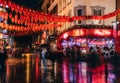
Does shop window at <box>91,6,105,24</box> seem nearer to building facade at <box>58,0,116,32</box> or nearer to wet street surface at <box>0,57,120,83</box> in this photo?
building facade at <box>58,0,116,32</box>

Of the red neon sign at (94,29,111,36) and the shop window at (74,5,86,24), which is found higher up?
the shop window at (74,5,86,24)

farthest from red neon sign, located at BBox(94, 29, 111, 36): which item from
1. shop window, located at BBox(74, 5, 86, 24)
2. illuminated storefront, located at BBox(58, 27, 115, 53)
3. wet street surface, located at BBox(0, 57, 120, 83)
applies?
wet street surface, located at BBox(0, 57, 120, 83)

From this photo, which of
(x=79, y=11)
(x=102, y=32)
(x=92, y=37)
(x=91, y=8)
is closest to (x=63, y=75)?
(x=92, y=37)

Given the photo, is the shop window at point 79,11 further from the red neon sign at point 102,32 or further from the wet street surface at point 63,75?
the wet street surface at point 63,75

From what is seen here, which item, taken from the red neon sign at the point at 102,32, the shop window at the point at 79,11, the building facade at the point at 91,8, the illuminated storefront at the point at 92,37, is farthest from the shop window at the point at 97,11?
the illuminated storefront at the point at 92,37

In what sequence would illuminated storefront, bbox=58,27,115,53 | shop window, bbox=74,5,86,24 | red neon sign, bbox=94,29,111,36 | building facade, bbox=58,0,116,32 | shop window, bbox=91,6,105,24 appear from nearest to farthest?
illuminated storefront, bbox=58,27,115,53 → red neon sign, bbox=94,29,111,36 → building facade, bbox=58,0,116,32 → shop window, bbox=74,5,86,24 → shop window, bbox=91,6,105,24

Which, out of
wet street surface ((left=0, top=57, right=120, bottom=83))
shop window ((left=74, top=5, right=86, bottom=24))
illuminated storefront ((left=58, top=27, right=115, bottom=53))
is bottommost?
wet street surface ((left=0, top=57, right=120, bottom=83))

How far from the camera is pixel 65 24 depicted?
59625 millimetres

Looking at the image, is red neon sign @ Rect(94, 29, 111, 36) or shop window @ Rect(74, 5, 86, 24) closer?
red neon sign @ Rect(94, 29, 111, 36)

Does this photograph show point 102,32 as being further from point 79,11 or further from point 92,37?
point 79,11

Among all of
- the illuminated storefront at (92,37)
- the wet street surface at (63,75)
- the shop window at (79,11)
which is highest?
the shop window at (79,11)

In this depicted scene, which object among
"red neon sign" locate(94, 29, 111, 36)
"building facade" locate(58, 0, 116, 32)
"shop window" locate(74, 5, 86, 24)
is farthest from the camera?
"shop window" locate(74, 5, 86, 24)

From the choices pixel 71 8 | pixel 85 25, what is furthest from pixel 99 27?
pixel 71 8

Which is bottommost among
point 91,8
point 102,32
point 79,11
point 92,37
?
point 92,37
